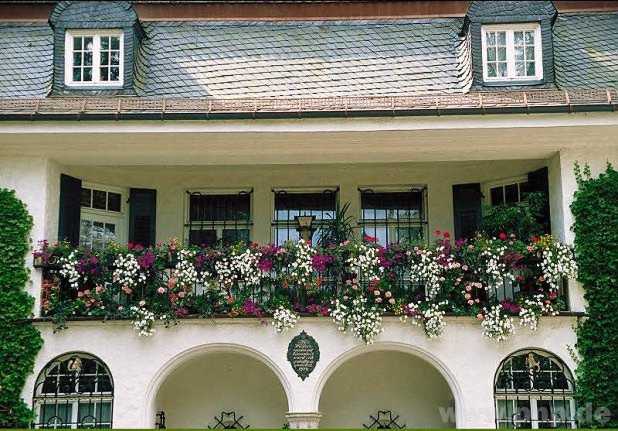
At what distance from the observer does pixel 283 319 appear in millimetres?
15109

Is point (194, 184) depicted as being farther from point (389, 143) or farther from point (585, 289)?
point (585, 289)

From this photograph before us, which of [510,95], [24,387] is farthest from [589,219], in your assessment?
[24,387]

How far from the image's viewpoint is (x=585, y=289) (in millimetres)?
15156

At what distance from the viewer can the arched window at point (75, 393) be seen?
15297 mm

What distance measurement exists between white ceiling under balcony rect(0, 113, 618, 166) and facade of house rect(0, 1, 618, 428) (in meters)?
0.04

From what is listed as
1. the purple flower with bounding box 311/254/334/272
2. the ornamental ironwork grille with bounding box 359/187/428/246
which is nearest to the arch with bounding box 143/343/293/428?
the purple flower with bounding box 311/254/334/272

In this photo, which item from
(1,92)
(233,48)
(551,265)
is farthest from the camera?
(233,48)

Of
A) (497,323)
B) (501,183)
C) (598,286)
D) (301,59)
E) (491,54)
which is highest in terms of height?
(301,59)

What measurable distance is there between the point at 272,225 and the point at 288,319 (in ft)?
9.34

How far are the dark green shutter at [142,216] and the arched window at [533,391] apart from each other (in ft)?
19.4

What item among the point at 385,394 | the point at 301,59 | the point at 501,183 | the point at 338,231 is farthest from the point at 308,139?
the point at 385,394

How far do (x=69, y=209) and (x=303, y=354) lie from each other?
4200 mm

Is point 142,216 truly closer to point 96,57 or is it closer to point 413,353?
point 96,57

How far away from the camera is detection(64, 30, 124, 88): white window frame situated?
1631 cm
